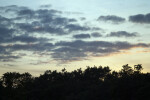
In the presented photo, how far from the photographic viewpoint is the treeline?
200ft

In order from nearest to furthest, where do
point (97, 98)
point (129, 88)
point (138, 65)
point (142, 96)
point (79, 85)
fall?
point (142, 96)
point (129, 88)
point (97, 98)
point (138, 65)
point (79, 85)

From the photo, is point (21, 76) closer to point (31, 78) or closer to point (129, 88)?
point (31, 78)

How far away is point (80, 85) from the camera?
92812mm

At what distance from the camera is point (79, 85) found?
303 feet

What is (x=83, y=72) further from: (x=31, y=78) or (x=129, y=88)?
(x=129, y=88)

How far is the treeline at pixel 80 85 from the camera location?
200 feet

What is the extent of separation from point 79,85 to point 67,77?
57.1ft

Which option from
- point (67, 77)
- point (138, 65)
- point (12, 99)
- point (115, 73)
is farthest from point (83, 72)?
point (12, 99)

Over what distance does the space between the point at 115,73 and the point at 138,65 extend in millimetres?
18866

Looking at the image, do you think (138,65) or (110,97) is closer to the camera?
(110,97)

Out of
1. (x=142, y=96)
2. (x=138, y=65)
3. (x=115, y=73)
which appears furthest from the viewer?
(x=115, y=73)

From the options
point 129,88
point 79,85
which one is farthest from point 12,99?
point 129,88

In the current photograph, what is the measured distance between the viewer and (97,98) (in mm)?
69125

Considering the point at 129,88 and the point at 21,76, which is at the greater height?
the point at 21,76
